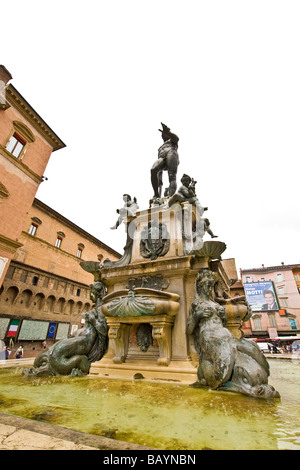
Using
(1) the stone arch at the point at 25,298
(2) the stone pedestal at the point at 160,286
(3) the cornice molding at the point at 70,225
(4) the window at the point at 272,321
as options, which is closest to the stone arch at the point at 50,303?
(1) the stone arch at the point at 25,298

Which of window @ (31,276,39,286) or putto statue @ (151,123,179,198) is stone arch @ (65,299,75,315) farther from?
putto statue @ (151,123,179,198)

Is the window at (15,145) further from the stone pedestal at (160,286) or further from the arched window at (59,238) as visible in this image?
the stone pedestal at (160,286)

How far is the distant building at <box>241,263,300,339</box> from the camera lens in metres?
32.4

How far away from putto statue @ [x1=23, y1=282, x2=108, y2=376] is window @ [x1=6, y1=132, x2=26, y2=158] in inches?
600

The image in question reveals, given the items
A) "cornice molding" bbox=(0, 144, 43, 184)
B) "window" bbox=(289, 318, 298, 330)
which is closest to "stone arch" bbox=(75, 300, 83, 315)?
"cornice molding" bbox=(0, 144, 43, 184)

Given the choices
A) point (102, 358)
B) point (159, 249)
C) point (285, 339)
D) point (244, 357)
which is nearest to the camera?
point (244, 357)

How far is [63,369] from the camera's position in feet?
14.0

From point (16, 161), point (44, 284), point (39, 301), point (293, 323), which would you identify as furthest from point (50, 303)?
point (293, 323)

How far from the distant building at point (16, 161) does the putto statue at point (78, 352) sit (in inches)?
404

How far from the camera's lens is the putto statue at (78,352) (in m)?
4.30
